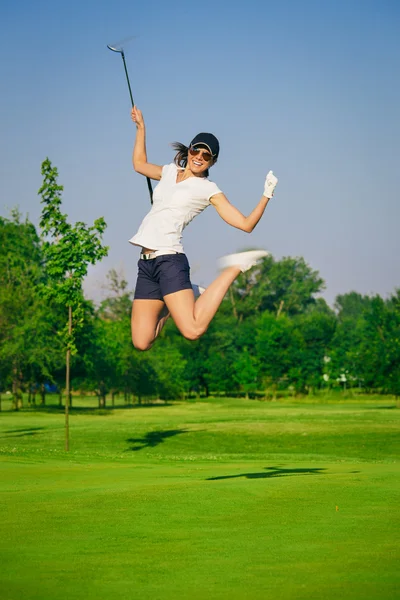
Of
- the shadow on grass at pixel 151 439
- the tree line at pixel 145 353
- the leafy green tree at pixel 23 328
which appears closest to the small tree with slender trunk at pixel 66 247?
the tree line at pixel 145 353

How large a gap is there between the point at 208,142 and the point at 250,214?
1.08 m

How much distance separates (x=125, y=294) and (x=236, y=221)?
7900 cm

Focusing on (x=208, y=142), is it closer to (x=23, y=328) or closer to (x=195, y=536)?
(x=195, y=536)

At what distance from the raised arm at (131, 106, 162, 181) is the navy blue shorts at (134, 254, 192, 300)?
114 cm

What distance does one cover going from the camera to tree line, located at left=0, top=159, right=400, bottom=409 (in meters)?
56.6

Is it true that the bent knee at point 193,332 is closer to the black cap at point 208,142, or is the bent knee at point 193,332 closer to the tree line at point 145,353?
the black cap at point 208,142

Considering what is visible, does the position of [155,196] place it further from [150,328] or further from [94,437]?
[94,437]

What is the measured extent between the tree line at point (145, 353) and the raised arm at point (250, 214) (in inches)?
717

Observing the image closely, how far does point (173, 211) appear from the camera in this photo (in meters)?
9.32

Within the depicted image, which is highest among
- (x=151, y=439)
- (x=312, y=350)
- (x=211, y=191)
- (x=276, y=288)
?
→ (x=276, y=288)

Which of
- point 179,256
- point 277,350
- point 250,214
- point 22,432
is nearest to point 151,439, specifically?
point 22,432

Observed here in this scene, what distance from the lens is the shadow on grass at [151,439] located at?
36203 mm

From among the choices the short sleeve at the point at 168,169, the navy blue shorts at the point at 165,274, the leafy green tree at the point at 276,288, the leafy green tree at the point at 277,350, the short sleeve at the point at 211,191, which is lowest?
the navy blue shorts at the point at 165,274

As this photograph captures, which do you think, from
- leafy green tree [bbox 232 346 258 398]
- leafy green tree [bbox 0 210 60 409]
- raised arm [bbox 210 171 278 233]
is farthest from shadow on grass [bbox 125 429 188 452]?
leafy green tree [bbox 232 346 258 398]
